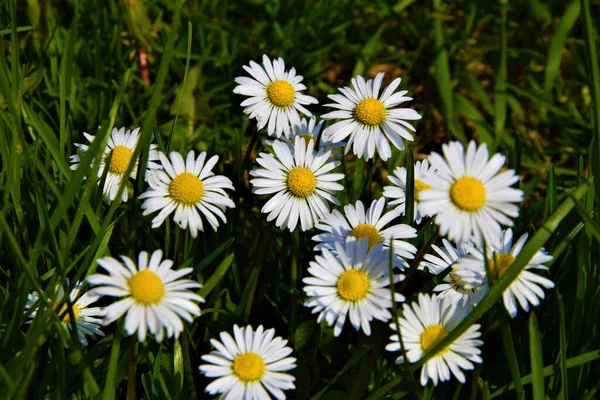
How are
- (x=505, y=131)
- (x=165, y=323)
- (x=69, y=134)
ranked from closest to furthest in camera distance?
(x=165, y=323), (x=69, y=134), (x=505, y=131)

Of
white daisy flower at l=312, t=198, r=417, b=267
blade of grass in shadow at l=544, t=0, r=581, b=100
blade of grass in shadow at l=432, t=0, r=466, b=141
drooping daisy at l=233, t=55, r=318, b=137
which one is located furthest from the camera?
blade of grass in shadow at l=544, t=0, r=581, b=100

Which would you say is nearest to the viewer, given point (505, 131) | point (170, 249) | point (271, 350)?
point (271, 350)

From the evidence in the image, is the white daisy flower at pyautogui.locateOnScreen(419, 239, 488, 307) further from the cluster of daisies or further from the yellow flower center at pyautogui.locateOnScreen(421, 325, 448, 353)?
the yellow flower center at pyautogui.locateOnScreen(421, 325, 448, 353)

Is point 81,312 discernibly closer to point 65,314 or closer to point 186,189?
point 65,314

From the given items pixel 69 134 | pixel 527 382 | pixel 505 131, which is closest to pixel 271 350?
pixel 527 382

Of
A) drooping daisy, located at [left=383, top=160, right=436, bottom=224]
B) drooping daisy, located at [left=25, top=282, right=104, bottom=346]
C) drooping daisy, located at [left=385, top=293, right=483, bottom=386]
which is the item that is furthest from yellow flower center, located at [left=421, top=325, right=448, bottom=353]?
drooping daisy, located at [left=25, top=282, right=104, bottom=346]

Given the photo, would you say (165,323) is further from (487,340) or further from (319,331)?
(487,340)

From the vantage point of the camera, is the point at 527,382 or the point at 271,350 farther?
the point at 527,382
